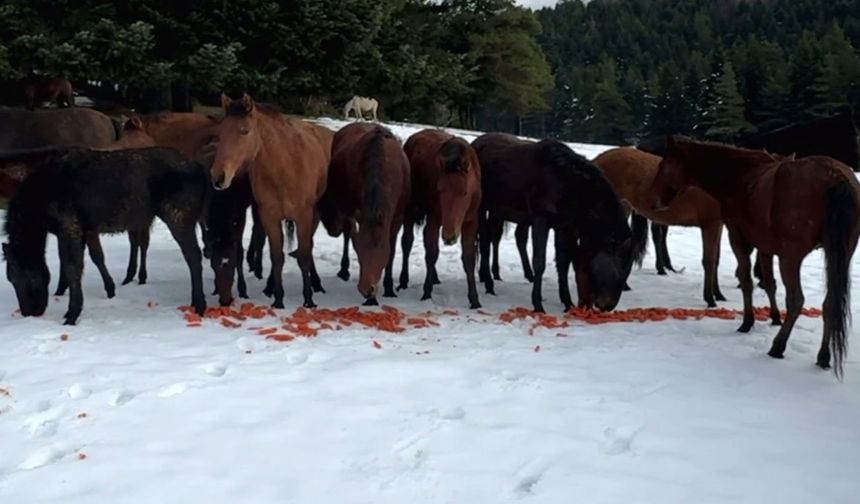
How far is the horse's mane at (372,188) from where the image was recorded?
7.11m

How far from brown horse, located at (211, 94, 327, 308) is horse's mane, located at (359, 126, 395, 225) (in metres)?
0.61

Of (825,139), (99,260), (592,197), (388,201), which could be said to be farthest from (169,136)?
(825,139)

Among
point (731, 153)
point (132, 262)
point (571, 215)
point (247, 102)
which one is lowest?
point (132, 262)

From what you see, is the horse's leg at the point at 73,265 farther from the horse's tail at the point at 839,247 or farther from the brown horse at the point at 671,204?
the horse's tail at the point at 839,247

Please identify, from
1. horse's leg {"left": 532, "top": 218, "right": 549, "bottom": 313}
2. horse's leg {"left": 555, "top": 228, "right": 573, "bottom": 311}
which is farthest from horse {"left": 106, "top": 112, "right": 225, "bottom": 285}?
horse's leg {"left": 555, "top": 228, "right": 573, "bottom": 311}

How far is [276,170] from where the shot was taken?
727cm

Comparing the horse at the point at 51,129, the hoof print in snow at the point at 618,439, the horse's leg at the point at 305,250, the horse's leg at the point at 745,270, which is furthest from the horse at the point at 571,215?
the horse at the point at 51,129

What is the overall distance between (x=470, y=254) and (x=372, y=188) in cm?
148

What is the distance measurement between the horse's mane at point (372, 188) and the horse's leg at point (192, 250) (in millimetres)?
1656

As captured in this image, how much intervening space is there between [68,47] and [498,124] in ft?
235

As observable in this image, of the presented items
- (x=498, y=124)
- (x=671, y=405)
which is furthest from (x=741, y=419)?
(x=498, y=124)

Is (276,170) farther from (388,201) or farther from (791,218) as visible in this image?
(791,218)

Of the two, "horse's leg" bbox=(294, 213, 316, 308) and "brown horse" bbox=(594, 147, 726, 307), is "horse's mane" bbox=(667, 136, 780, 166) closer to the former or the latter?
"brown horse" bbox=(594, 147, 726, 307)

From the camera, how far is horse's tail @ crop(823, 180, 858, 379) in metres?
5.19
